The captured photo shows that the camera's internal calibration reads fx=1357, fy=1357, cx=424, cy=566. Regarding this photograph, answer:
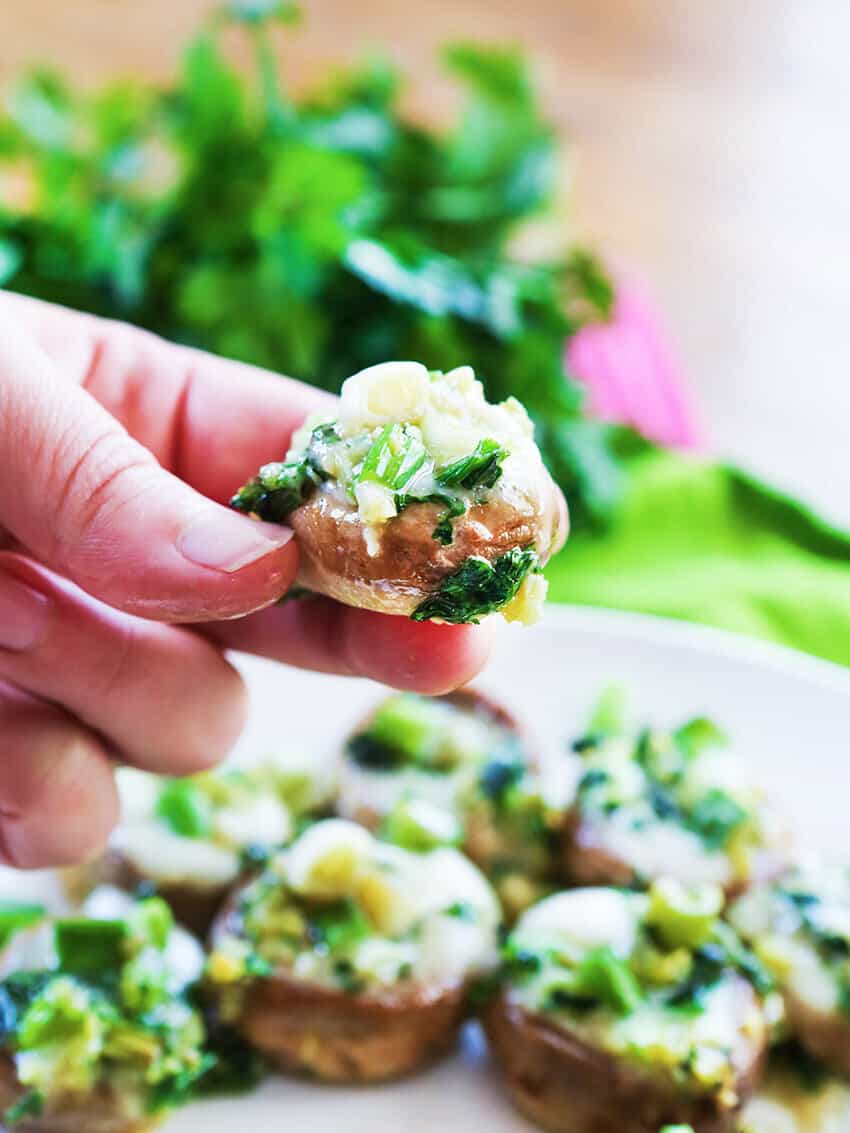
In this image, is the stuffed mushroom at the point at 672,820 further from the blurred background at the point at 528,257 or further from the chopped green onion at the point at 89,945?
the chopped green onion at the point at 89,945

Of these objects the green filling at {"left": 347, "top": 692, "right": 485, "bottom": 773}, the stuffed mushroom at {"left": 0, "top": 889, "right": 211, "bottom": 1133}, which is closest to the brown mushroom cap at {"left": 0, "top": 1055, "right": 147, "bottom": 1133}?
the stuffed mushroom at {"left": 0, "top": 889, "right": 211, "bottom": 1133}

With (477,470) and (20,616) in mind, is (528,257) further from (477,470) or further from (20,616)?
(477,470)

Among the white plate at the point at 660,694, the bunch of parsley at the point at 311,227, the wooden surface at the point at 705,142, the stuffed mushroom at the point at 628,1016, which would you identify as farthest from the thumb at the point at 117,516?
the wooden surface at the point at 705,142

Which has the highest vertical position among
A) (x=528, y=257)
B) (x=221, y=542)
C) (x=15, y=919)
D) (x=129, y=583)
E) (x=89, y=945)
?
(x=221, y=542)

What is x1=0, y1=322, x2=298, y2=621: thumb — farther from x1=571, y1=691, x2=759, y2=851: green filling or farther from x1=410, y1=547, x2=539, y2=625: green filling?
x1=571, y1=691, x2=759, y2=851: green filling

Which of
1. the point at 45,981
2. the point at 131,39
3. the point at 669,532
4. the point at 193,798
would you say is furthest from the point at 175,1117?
the point at 131,39

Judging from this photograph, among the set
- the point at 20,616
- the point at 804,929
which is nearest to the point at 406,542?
the point at 20,616
